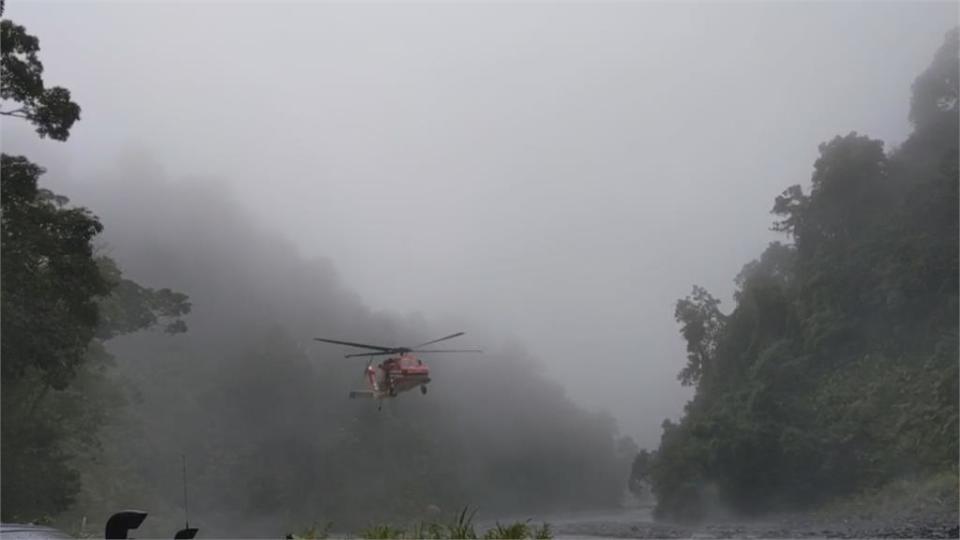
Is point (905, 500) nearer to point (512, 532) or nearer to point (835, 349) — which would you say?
point (835, 349)

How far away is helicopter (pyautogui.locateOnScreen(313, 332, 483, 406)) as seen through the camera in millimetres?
13016

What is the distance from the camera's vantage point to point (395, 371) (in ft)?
43.4

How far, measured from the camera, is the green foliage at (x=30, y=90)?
533 inches

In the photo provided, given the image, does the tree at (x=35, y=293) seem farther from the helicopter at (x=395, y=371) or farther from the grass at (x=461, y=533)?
the grass at (x=461, y=533)

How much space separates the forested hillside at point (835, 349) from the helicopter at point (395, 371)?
5322 millimetres

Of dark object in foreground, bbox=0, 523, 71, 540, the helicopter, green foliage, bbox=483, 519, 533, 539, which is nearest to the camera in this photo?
dark object in foreground, bbox=0, 523, 71, 540

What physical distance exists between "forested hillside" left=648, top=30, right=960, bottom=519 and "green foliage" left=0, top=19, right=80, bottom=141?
10.3 meters

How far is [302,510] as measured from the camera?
1491 centimetres

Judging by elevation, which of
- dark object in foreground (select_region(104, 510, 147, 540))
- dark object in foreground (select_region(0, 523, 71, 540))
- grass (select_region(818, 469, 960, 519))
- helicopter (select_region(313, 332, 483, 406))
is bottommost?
dark object in foreground (select_region(0, 523, 71, 540))

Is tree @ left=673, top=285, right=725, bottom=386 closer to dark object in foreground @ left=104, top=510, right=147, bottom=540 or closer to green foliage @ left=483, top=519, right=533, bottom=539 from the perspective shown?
green foliage @ left=483, top=519, right=533, bottom=539

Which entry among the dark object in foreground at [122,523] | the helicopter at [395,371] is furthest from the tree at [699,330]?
the dark object in foreground at [122,523]

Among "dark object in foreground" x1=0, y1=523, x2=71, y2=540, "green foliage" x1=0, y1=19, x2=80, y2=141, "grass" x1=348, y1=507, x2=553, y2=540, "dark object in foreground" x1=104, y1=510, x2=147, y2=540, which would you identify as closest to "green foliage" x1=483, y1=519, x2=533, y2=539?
"grass" x1=348, y1=507, x2=553, y2=540

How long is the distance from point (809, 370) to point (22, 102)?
46.9 ft

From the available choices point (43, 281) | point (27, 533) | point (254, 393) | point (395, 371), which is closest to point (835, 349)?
point (395, 371)
